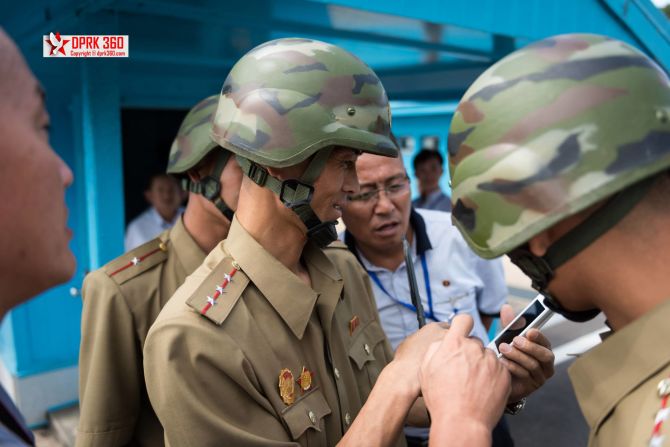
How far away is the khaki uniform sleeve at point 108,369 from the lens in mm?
2098

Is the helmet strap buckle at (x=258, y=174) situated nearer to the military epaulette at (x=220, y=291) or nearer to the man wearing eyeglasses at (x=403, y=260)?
the military epaulette at (x=220, y=291)

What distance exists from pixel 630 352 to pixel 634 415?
13 cm

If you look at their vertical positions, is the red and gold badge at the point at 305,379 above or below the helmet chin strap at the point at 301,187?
below

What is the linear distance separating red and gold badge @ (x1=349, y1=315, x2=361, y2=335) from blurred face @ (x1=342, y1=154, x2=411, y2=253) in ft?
2.35

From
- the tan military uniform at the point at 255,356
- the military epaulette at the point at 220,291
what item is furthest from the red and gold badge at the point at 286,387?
the military epaulette at the point at 220,291

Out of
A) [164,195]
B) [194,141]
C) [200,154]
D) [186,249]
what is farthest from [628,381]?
[164,195]

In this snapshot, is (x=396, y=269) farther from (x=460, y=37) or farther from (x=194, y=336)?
(x=460, y=37)

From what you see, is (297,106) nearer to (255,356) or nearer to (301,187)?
(301,187)

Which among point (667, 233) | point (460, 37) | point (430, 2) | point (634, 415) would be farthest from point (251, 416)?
point (460, 37)

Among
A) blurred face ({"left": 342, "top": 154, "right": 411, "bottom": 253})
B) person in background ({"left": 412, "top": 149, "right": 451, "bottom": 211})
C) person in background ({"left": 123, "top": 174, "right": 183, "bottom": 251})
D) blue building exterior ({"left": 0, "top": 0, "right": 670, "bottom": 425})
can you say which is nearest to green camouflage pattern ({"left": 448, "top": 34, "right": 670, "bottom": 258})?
blurred face ({"left": 342, "top": 154, "right": 411, "bottom": 253})

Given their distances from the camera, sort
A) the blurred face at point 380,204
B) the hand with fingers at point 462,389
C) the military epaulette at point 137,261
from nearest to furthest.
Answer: the hand with fingers at point 462,389
the military epaulette at point 137,261
the blurred face at point 380,204

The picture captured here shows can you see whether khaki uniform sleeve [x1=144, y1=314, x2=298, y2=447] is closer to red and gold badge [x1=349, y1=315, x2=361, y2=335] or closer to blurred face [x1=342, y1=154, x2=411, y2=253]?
red and gold badge [x1=349, y1=315, x2=361, y2=335]

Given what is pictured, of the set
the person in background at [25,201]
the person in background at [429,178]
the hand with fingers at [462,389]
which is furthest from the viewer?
the person in background at [429,178]

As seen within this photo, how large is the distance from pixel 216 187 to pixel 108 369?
0.93m
